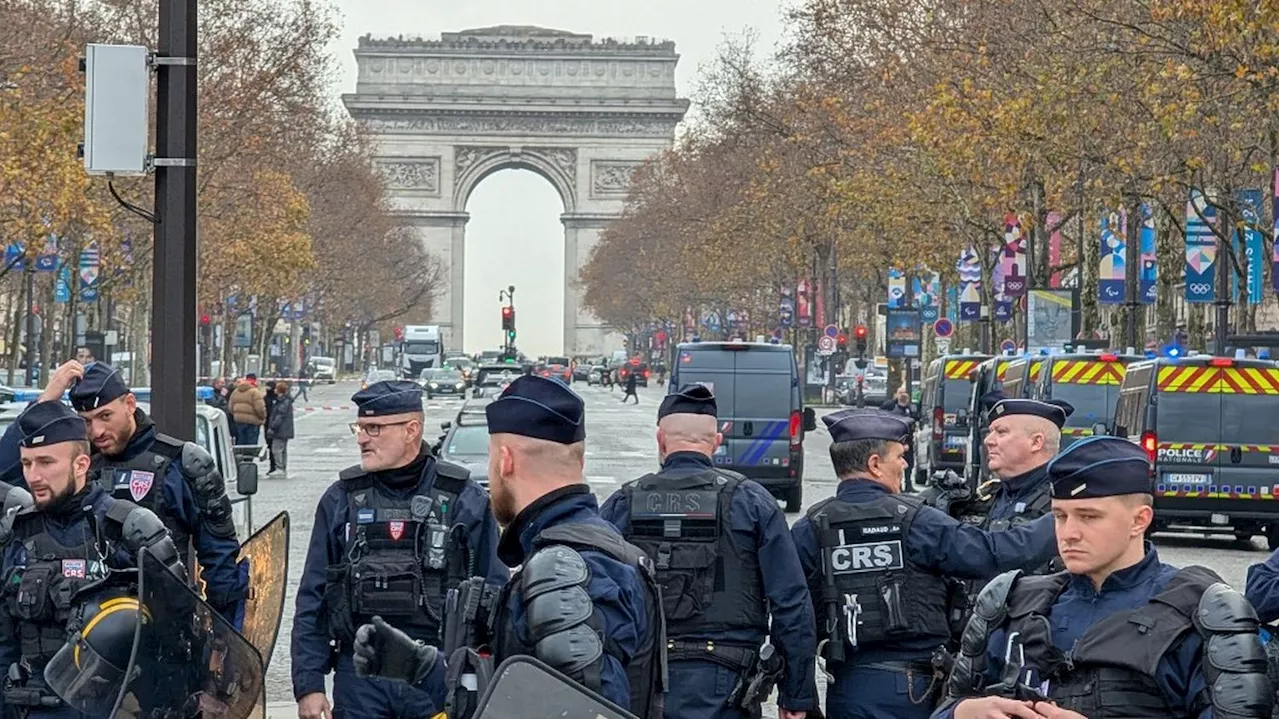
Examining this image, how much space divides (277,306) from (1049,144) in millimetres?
57828

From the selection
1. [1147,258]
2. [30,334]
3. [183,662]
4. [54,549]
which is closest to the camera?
[183,662]

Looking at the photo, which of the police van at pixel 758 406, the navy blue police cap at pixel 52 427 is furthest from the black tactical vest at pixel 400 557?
the police van at pixel 758 406

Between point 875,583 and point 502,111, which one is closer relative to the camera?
point 875,583

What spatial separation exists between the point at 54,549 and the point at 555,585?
3060 millimetres

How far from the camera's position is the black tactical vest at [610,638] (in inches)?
187

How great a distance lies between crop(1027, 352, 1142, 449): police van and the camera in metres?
27.4

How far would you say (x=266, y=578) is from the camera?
9.23 meters

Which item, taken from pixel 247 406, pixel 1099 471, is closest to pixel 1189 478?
pixel 247 406

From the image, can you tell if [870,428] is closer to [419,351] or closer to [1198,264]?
[1198,264]

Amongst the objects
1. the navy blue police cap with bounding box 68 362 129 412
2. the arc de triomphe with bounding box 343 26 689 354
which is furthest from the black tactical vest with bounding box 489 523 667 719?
the arc de triomphe with bounding box 343 26 689 354

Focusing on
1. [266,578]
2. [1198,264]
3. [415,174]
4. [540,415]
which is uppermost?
[415,174]

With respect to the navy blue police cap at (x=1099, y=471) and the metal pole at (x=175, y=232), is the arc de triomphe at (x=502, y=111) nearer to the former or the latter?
the metal pole at (x=175, y=232)

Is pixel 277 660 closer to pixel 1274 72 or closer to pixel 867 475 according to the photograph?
pixel 867 475

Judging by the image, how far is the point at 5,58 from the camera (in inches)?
1490
